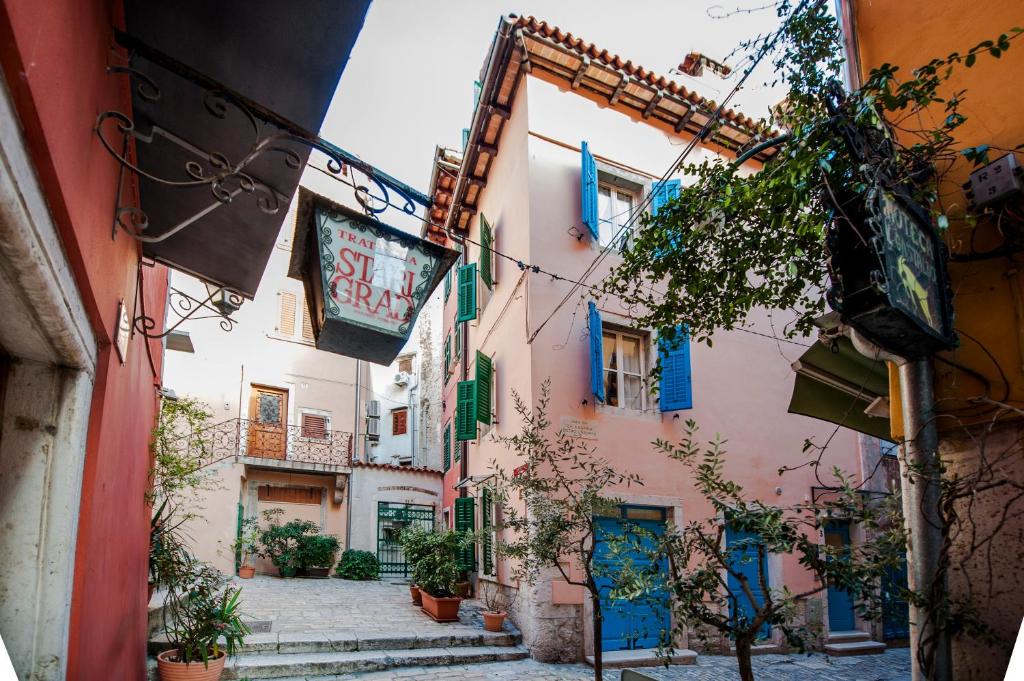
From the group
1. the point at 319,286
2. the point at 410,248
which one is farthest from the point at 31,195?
the point at 410,248

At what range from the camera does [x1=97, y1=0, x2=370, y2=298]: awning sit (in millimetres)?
2641

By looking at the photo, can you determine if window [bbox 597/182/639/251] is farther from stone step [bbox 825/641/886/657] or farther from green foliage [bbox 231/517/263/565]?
green foliage [bbox 231/517/263/565]

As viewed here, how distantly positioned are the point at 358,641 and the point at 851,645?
25.5ft

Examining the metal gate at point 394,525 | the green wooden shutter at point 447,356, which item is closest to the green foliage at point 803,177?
the green wooden shutter at point 447,356

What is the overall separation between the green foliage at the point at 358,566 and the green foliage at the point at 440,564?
24.3ft

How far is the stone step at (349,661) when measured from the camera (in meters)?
7.04

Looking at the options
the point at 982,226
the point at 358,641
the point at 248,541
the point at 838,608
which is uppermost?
the point at 982,226

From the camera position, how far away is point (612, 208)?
435 inches

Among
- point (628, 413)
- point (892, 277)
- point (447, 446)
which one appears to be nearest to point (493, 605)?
point (628, 413)

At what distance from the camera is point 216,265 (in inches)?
203

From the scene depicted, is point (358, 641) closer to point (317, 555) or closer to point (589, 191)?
point (589, 191)

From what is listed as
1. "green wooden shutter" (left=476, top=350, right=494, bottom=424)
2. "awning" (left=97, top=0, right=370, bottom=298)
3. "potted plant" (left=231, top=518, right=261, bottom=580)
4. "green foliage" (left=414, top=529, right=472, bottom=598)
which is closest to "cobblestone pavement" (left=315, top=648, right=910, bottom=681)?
"green foliage" (left=414, top=529, right=472, bottom=598)

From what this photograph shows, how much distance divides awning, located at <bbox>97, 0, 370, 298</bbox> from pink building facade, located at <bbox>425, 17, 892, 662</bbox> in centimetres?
573

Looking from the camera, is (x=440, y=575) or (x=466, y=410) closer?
(x=440, y=575)
